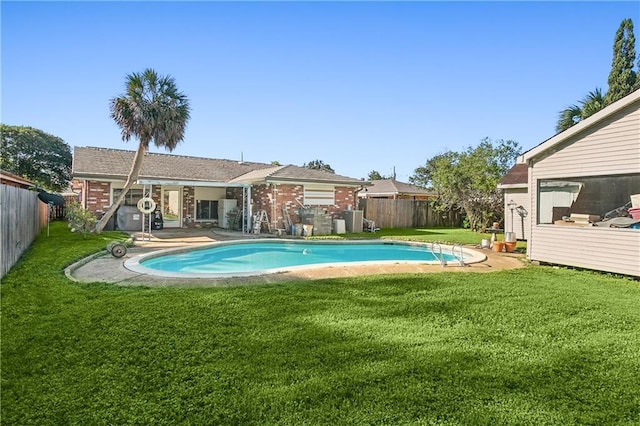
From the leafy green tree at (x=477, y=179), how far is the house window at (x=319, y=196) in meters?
7.52

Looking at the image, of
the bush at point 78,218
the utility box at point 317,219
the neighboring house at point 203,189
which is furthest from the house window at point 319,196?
the bush at point 78,218

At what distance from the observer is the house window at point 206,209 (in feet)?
67.8

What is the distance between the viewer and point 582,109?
17.9 m

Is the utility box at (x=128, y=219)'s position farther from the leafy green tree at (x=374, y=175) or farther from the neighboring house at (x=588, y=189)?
the leafy green tree at (x=374, y=175)

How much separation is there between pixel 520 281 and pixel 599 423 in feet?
16.4

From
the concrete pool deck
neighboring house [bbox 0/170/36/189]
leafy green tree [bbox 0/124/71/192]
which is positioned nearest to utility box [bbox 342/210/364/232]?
the concrete pool deck

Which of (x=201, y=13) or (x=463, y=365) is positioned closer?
(x=463, y=365)

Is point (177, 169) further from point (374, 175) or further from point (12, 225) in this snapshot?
point (374, 175)

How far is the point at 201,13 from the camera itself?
33.9 ft

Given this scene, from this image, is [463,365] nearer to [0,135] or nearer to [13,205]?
[13,205]

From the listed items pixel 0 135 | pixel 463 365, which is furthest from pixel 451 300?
pixel 0 135

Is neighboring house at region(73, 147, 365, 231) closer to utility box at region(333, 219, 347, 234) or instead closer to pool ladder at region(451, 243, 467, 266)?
utility box at region(333, 219, 347, 234)

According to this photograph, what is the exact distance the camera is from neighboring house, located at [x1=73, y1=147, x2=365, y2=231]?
17219mm

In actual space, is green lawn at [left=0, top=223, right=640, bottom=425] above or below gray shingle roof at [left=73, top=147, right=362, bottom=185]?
→ below
